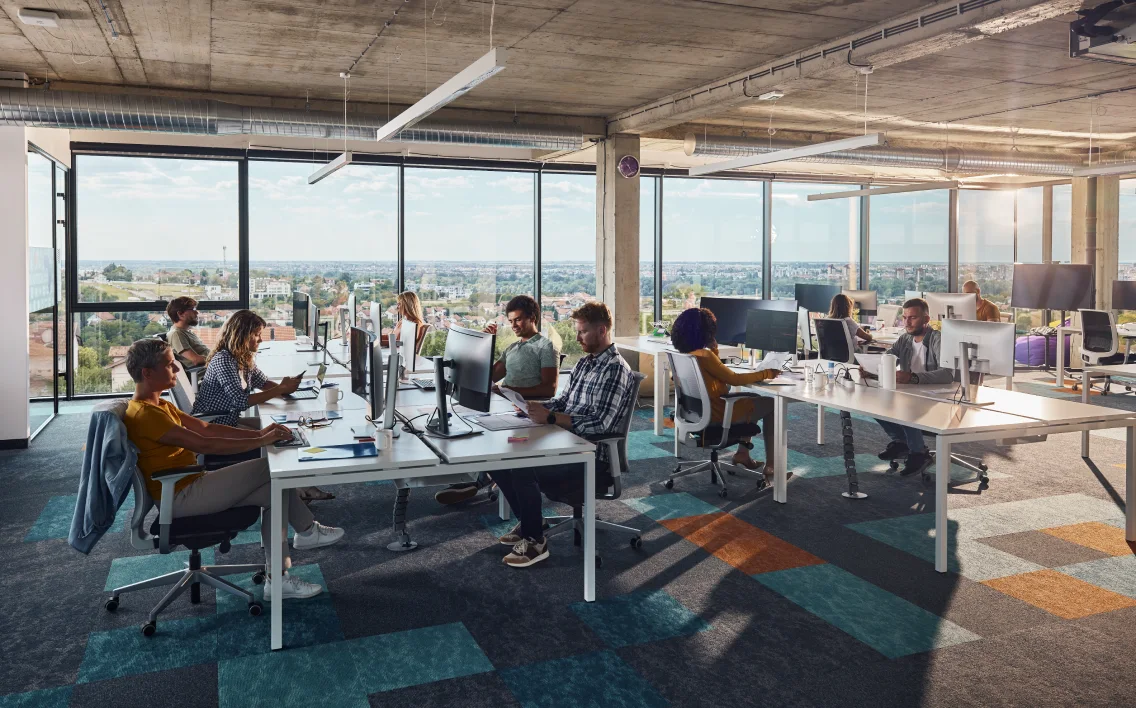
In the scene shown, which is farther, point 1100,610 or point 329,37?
point 329,37

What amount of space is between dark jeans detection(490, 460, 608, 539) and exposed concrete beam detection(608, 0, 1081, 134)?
12.1 feet

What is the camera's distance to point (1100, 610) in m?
4.12

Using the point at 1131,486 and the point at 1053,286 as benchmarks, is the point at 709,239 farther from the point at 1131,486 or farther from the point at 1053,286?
the point at 1131,486

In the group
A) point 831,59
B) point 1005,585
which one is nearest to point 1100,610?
point 1005,585

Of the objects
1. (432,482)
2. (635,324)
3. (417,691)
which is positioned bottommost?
(417,691)

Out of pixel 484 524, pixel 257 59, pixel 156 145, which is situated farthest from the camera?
pixel 156 145

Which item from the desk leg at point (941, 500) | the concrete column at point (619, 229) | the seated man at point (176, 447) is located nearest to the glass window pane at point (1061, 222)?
the concrete column at point (619, 229)

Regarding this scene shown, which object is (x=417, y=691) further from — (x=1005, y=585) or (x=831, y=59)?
(x=831, y=59)

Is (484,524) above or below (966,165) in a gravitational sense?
below

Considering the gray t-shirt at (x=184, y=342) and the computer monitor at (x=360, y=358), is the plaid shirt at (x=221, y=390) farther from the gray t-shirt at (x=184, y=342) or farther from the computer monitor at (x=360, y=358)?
the gray t-shirt at (x=184, y=342)

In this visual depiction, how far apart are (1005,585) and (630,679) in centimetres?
228

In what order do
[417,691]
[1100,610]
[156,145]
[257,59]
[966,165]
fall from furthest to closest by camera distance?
[966,165], [156,145], [257,59], [1100,610], [417,691]

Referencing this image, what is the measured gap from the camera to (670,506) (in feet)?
19.6

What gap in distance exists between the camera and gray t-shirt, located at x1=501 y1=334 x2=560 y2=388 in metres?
6.04
